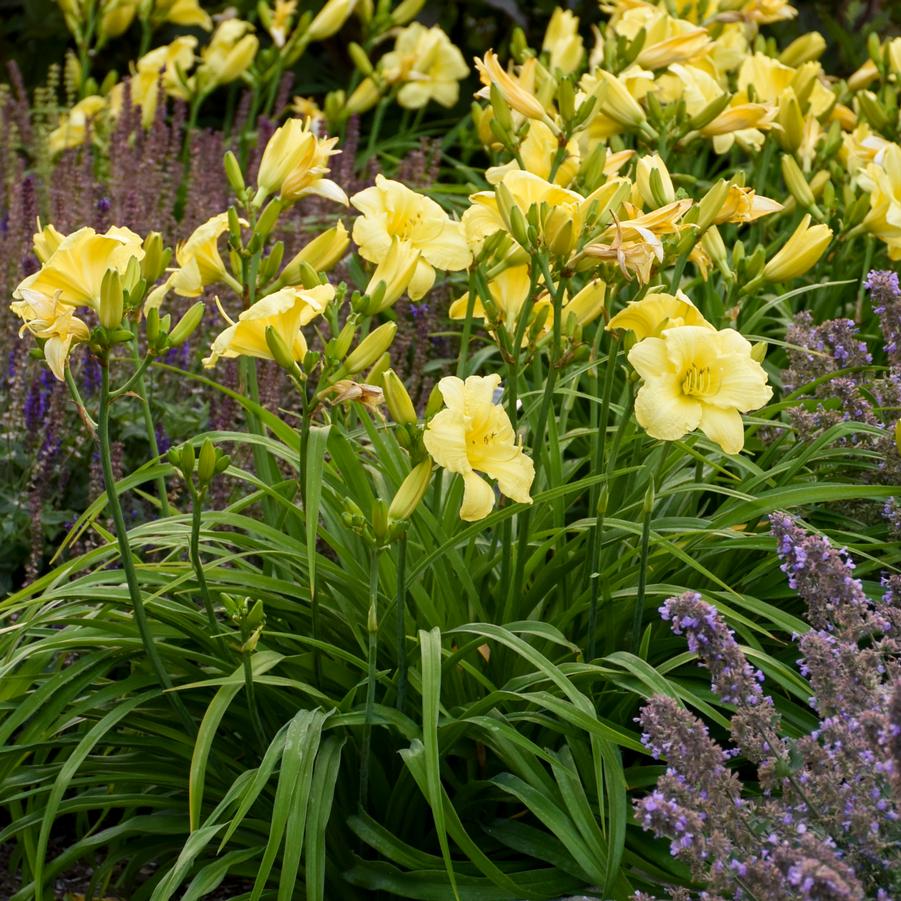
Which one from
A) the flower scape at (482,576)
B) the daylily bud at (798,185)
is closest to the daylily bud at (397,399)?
the flower scape at (482,576)

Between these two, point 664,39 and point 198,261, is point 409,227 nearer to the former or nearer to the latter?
point 198,261

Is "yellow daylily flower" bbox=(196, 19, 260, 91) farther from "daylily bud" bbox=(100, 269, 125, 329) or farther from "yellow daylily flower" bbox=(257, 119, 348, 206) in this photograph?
"daylily bud" bbox=(100, 269, 125, 329)

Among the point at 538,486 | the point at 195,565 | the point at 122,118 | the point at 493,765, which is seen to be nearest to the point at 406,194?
the point at 538,486

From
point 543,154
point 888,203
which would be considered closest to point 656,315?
point 543,154

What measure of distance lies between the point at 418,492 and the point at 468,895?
617 millimetres

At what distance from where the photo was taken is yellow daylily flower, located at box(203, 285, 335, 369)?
184 cm

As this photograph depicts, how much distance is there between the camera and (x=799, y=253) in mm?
2301

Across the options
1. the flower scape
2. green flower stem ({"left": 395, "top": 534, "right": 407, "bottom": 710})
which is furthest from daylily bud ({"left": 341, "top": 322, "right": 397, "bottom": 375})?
green flower stem ({"left": 395, "top": 534, "right": 407, "bottom": 710})

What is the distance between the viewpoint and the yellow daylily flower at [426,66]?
468 cm

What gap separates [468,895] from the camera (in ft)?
6.36

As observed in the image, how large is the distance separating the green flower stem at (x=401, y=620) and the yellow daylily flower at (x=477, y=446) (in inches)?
4.0

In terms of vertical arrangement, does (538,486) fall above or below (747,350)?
below

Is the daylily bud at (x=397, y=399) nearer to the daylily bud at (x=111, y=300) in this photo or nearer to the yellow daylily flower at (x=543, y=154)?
the daylily bud at (x=111, y=300)

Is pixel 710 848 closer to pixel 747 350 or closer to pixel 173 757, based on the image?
pixel 747 350
